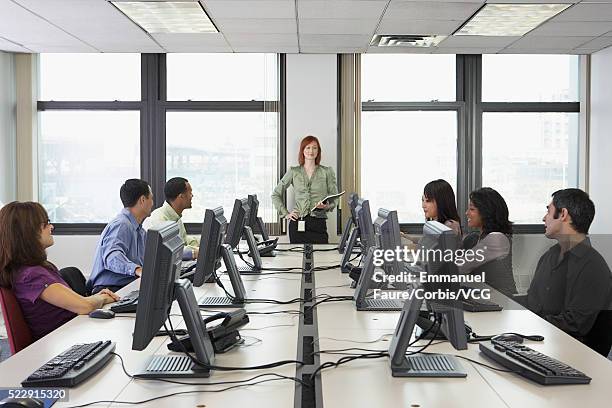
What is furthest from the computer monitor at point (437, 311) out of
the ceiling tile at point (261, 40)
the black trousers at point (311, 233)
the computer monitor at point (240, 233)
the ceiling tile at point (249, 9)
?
the ceiling tile at point (261, 40)

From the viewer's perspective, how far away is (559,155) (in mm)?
8117

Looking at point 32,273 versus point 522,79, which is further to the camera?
point 522,79

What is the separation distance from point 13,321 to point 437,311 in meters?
1.80

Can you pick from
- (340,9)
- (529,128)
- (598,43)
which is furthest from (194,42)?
(598,43)

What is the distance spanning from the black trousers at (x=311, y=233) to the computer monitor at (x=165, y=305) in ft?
14.4

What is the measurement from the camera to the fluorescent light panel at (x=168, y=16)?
5629mm

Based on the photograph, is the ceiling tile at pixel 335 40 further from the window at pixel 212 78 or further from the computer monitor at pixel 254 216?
the computer monitor at pixel 254 216

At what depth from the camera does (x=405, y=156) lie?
316 inches

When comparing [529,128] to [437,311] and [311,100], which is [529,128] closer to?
[311,100]

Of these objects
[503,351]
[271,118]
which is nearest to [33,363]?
[503,351]

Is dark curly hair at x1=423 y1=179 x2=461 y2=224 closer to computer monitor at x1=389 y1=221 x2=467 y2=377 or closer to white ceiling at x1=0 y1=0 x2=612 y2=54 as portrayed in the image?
white ceiling at x1=0 y1=0 x2=612 y2=54

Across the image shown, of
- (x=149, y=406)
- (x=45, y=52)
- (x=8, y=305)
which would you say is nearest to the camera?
(x=149, y=406)

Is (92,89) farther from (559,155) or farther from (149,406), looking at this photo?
(149,406)

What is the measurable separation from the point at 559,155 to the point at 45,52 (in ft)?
19.0
